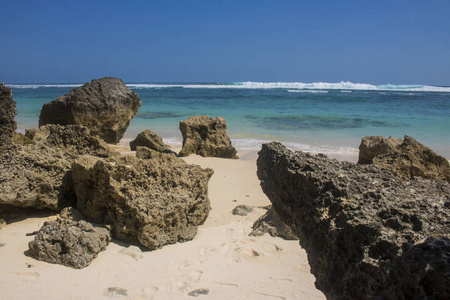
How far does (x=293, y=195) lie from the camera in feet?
7.68

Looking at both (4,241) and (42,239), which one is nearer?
(42,239)

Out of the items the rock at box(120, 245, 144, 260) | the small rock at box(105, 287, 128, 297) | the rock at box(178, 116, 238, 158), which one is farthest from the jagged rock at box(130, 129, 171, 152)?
the small rock at box(105, 287, 128, 297)

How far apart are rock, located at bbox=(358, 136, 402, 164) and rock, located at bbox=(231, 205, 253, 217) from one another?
1.76m

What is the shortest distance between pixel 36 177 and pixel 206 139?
4.14 meters

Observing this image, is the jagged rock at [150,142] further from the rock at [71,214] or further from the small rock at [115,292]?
the small rock at [115,292]

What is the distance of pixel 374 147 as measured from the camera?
483cm

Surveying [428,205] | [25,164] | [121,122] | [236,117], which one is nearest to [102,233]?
[25,164]

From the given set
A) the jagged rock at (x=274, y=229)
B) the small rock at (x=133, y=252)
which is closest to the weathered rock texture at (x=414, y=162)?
the jagged rock at (x=274, y=229)

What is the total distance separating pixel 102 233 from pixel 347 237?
2080 mm

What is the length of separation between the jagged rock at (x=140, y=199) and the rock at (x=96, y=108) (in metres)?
4.50

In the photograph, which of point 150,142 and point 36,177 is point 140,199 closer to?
point 36,177

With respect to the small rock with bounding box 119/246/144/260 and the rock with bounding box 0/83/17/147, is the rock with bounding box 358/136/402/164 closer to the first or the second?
the small rock with bounding box 119/246/144/260

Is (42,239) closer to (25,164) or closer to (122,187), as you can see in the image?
(122,187)

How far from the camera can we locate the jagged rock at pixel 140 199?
125 inches
